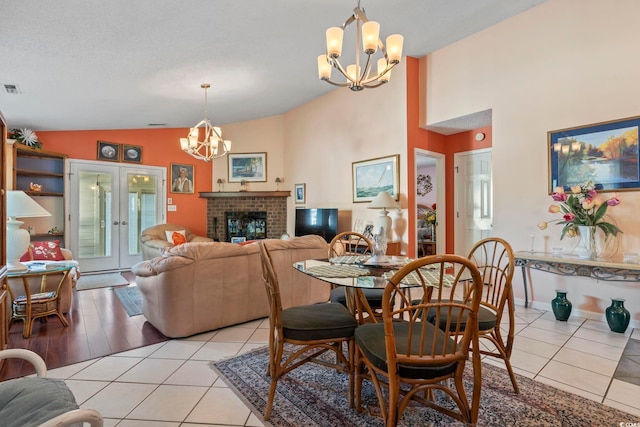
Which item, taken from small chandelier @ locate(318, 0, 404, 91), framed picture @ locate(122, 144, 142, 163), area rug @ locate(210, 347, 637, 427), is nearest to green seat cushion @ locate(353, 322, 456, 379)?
area rug @ locate(210, 347, 637, 427)

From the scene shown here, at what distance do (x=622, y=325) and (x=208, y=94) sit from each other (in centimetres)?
574

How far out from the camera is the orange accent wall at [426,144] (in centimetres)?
485

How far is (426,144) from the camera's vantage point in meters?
5.16

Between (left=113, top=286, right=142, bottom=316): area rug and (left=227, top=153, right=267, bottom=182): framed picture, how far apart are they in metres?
3.34

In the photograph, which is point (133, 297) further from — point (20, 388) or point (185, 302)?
point (20, 388)

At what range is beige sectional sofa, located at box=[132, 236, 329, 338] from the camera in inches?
111

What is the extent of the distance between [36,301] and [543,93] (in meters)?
5.64

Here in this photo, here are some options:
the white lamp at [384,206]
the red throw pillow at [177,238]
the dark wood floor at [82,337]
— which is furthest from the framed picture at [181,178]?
the white lamp at [384,206]

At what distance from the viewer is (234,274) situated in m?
3.11

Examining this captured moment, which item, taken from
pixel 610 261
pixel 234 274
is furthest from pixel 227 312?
pixel 610 261

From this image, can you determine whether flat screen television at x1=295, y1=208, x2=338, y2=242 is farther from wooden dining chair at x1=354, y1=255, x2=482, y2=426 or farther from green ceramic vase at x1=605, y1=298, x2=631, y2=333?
wooden dining chair at x1=354, y1=255, x2=482, y2=426

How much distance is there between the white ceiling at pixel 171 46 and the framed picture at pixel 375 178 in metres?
1.05

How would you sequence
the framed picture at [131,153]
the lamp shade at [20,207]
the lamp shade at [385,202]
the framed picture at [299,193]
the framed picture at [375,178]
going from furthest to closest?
the framed picture at [299,193] < the framed picture at [131,153] < the framed picture at [375,178] < the lamp shade at [385,202] < the lamp shade at [20,207]

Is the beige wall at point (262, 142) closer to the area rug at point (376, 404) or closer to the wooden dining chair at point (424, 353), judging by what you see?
the area rug at point (376, 404)
